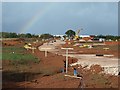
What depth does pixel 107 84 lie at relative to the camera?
1467cm

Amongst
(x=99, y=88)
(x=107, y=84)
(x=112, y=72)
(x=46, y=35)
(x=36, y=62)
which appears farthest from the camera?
(x=46, y=35)

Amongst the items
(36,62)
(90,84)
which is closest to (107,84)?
(90,84)

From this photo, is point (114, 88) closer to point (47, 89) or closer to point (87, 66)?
point (47, 89)

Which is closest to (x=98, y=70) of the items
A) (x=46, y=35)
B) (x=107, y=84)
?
(x=107, y=84)

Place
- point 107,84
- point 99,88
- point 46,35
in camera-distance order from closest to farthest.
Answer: point 99,88 → point 107,84 → point 46,35

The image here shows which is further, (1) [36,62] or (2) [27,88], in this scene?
(1) [36,62]

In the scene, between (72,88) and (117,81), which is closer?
(72,88)

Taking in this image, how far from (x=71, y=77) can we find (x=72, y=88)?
3.47 metres

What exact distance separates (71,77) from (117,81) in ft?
9.27

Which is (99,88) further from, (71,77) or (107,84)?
(71,77)

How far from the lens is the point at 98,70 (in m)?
20.0

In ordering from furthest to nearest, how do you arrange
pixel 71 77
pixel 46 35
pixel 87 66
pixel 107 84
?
1. pixel 46 35
2. pixel 87 66
3. pixel 71 77
4. pixel 107 84

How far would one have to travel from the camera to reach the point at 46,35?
14838 centimetres

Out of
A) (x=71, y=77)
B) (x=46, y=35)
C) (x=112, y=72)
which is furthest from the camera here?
(x=46, y=35)
